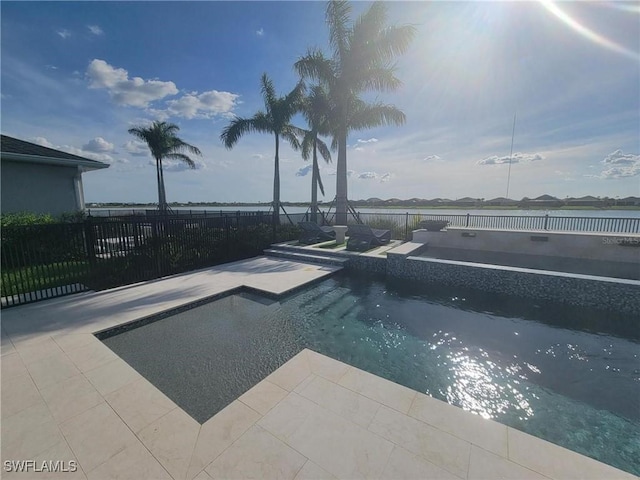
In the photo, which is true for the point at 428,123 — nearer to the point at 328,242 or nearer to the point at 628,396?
the point at 328,242

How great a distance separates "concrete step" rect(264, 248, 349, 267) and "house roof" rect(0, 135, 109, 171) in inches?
338

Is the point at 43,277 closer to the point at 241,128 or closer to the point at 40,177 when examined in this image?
the point at 40,177

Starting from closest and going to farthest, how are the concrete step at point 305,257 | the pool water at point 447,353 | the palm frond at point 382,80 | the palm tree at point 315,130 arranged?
the pool water at point 447,353 → the concrete step at point 305,257 → the palm frond at point 382,80 → the palm tree at point 315,130

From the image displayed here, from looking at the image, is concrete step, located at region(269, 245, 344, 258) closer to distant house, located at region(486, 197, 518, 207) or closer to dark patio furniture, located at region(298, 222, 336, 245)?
dark patio furniture, located at region(298, 222, 336, 245)

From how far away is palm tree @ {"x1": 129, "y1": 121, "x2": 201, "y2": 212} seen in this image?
19.5m

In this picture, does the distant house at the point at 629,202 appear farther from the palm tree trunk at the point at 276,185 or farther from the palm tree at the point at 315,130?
the palm tree trunk at the point at 276,185

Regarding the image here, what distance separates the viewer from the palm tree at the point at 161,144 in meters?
19.5

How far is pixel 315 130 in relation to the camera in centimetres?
1513

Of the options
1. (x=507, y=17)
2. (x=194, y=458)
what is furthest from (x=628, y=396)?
(x=507, y=17)

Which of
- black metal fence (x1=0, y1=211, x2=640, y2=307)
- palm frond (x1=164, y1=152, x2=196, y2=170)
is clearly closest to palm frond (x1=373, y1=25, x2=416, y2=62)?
black metal fence (x1=0, y1=211, x2=640, y2=307)

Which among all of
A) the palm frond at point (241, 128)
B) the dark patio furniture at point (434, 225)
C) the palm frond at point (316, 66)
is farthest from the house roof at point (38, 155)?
the dark patio furniture at point (434, 225)

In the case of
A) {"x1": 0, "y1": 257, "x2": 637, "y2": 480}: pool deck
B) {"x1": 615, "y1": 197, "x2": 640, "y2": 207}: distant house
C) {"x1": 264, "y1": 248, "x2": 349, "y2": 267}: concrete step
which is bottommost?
{"x1": 0, "y1": 257, "x2": 637, "y2": 480}: pool deck

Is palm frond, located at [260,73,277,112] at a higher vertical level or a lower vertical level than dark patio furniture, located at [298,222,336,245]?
higher

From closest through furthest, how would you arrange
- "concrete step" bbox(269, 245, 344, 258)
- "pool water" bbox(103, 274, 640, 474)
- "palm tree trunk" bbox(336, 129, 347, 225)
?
"pool water" bbox(103, 274, 640, 474), "concrete step" bbox(269, 245, 344, 258), "palm tree trunk" bbox(336, 129, 347, 225)
